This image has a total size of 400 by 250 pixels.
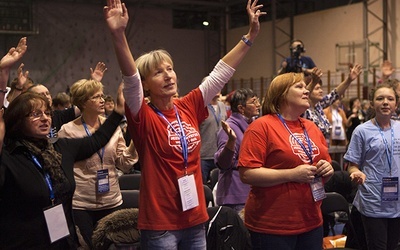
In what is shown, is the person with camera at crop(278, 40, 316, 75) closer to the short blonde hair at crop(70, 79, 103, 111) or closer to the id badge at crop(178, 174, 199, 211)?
the short blonde hair at crop(70, 79, 103, 111)

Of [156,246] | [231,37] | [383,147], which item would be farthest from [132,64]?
[231,37]

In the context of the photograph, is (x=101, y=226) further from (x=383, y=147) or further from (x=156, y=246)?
(x=383, y=147)

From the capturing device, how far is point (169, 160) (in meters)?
2.21

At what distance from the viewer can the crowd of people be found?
7.10 feet

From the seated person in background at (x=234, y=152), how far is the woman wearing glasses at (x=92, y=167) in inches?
24.3

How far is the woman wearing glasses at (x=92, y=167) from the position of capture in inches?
129

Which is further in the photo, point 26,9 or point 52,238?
point 26,9

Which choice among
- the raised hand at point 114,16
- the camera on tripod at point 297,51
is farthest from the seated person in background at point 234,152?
the camera on tripod at point 297,51

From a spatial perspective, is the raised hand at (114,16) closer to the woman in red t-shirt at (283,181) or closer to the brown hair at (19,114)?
the brown hair at (19,114)

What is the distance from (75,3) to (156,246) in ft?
44.8

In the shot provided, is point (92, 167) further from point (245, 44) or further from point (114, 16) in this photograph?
point (114, 16)

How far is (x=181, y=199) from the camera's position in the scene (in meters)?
2.19

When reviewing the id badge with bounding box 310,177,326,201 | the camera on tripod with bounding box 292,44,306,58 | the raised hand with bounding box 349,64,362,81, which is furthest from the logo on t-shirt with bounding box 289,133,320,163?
the camera on tripod with bounding box 292,44,306,58

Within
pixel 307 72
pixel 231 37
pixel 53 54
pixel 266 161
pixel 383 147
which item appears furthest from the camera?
pixel 231 37
